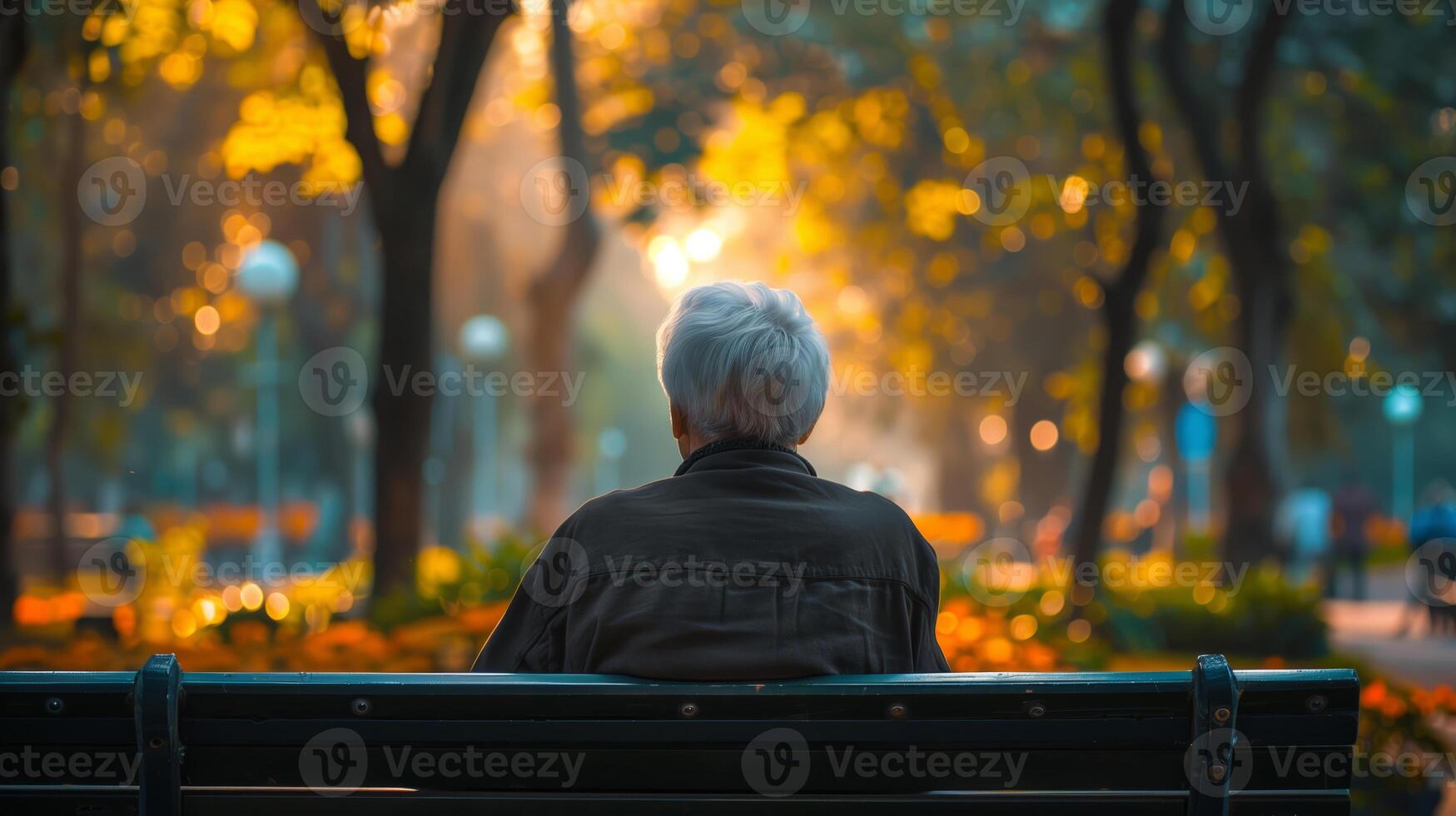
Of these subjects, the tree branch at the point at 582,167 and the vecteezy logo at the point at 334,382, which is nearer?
the tree branch at the point at 582,167

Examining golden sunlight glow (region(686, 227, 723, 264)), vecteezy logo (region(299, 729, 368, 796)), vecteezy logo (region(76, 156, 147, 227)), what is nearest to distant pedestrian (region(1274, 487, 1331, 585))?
golden sunlight glow (region(686, 227, 723, 264))

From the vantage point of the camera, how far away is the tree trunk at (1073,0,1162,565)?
9625mm

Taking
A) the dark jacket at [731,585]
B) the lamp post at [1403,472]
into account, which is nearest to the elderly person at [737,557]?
the dark jacket at [731,585]

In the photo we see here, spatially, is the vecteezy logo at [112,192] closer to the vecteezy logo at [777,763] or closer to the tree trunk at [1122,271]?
the tree trunk at [1122,271]

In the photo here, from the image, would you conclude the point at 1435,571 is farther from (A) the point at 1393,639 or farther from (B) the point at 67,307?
(B) the point at 67,307

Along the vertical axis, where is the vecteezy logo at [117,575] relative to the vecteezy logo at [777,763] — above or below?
below

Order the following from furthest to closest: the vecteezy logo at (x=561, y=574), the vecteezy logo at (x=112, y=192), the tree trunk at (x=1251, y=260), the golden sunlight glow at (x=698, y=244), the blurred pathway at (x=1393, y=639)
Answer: the golden sunlight glow at (x=698, y=244), the vecteezy logo at (x=112, y=192), the blurred pathway at (x=1393, y=639), the tree trunk at (x=1251, y=260), the vecteezy logo at (x=561, y=574)

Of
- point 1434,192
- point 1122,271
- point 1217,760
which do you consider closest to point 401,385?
point 1122,271

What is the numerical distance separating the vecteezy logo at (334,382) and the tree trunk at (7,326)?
12.2 metres

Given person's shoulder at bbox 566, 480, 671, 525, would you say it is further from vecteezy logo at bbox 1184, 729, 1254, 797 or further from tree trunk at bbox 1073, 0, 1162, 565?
tree trunk at bbox 1073, 0, 1162, 565

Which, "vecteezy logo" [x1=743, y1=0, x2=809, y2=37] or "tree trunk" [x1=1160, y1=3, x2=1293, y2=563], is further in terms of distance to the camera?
"vecteezy logo" [x1=743, y1=0, x2=809, y2=37]

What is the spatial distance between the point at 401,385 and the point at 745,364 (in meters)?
5.43

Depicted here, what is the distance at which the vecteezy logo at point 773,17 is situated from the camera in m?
18.9

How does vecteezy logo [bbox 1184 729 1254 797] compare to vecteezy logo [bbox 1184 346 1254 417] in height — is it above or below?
below
